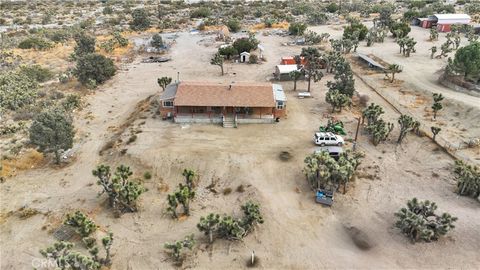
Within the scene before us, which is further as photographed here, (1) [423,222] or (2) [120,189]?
(2) [120,189]

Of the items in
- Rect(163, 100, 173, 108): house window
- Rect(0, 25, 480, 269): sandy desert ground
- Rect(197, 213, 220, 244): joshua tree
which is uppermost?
Rect(163, 100, 173, 108): house window

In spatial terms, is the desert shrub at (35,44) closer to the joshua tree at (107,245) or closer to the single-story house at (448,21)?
the joshua tree at (107,245)

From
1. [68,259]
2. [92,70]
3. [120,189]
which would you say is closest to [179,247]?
[68,259]

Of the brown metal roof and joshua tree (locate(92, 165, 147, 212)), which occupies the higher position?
the brown metal roof

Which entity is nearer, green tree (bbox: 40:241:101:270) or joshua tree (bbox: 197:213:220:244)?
green tree (bbox: 40:241:101:270)

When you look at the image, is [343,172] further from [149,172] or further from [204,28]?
[204,28]

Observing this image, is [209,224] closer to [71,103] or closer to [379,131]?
[379,131]

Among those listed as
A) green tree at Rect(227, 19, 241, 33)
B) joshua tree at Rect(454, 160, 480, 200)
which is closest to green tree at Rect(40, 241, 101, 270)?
joshua tree at Rect(454, 160, 480, 200)

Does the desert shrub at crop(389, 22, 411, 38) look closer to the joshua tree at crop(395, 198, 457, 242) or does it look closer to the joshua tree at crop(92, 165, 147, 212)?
the joshua tree at crop(395, 198, 457, 242)
